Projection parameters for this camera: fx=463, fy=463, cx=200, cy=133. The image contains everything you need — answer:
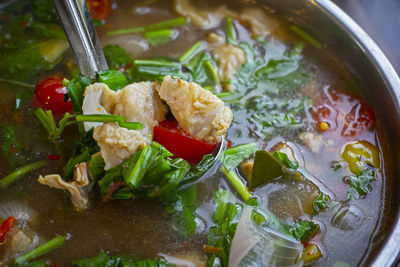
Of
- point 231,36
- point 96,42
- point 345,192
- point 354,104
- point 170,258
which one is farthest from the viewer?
point 231,36

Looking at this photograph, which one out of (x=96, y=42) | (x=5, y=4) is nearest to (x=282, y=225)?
(x=96, y=42)

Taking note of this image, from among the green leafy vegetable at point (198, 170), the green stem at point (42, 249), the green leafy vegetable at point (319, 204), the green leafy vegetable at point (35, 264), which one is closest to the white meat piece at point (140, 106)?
the green leafy vegetable at point (198, 170)

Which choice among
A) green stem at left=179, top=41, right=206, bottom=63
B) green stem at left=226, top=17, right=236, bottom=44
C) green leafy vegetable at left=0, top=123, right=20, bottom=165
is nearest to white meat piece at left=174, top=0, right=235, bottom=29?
green stem at left=226, top=17, right=236, bottom=44

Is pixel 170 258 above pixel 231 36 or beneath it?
beneath

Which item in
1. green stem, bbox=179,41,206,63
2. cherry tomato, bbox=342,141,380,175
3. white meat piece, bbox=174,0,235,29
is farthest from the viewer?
white meat piece, bbox=174,0,235,29

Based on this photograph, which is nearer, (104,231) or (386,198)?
(104,231)

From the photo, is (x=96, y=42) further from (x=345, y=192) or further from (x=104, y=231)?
(x=345, y=192)

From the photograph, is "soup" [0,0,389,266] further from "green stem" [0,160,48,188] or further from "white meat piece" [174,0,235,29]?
"white meat piece" [174,0,235,29]
